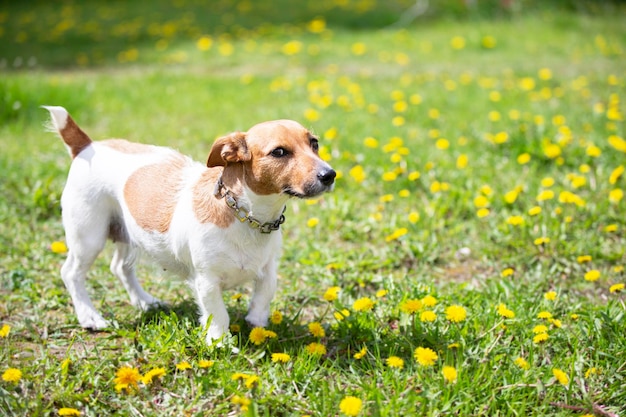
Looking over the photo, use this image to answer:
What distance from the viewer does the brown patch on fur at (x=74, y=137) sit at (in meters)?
3.29

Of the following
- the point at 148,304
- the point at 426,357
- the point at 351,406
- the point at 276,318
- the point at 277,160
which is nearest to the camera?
the point at 351,406

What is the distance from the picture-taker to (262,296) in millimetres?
3041

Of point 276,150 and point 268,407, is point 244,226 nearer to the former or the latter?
point 276,150

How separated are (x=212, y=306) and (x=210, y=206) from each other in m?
0.45

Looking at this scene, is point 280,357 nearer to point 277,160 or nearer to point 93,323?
point 277,160

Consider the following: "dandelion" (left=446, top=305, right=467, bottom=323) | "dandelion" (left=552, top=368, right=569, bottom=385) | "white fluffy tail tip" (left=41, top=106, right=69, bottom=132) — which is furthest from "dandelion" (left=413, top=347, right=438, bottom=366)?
"white fluffy tail tip" (left=41, top=106, right=69, bottom=132)

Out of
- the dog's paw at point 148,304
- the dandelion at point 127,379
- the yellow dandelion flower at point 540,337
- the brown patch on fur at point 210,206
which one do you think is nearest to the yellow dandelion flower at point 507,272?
the yellow dandelion flower at point 540,337

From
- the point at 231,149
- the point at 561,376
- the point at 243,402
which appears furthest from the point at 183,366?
the point at 561,376

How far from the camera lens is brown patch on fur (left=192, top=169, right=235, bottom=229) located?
2811 mm

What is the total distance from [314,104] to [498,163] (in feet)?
7.40

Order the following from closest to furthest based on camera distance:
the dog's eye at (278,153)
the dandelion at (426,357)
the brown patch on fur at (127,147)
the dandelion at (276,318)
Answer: the dandelion at (426,357), the dog's eye at (278,153), the dandelion at (276,318), the brown patch on fur at (127,147)

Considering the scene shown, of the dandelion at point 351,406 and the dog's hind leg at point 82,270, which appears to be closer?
the dandelion at point 351,406

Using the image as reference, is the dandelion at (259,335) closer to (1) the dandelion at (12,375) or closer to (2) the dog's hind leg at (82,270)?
(2) the dog's hind leg at (82,270)

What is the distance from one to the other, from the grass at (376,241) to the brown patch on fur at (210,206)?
0.52m
